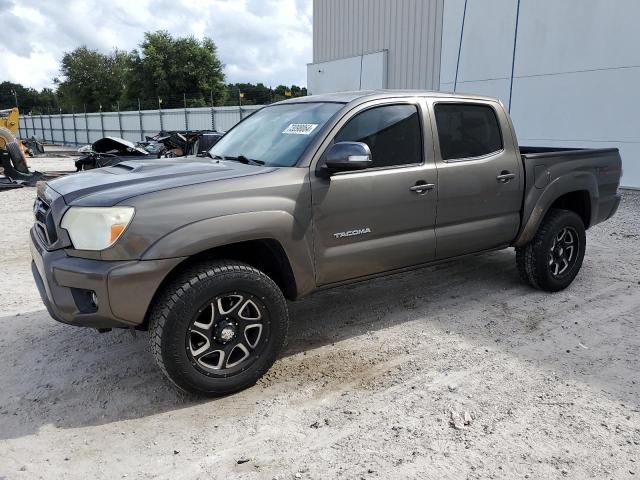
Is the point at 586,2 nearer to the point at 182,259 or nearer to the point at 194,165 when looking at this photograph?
the point at 194,165

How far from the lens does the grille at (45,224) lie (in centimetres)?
309

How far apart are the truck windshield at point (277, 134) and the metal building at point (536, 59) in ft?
30.0

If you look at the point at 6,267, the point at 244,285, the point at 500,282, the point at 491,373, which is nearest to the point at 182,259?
the point at 244,285

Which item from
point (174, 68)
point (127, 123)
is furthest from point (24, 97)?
point (127, 123)

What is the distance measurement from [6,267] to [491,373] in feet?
18.1

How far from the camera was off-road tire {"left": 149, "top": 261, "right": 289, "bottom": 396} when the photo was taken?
294 centimetres

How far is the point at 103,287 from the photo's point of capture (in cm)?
280

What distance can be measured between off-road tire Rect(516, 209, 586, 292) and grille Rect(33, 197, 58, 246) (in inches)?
154

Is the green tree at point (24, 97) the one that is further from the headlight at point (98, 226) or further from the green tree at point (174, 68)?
the headlight at point (98, 226)

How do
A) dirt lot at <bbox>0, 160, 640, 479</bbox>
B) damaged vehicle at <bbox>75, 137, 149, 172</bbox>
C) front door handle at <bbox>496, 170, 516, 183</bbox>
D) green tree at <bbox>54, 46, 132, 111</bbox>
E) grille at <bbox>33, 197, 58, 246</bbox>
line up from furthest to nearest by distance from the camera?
green tree at <bbox>54, 46, 132, 111</bbox> < damaged vehicle at <bbox>75, 137, 149, 172</bbox> < front door handle at <bbox>496, 170, 516, 183</bbox> < grille at <bbox>33, 197, 58, 246</bbox> < dirt lot at <bbox>0, 160, 640, 479</bbox>

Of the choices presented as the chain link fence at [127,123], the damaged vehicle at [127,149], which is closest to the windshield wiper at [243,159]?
the damaged vehicle at [127,149]

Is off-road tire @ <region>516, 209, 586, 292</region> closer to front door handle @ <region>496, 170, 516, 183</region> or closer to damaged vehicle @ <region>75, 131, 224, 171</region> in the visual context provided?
front door handle @ <region>496, 170, 516, 183</region>

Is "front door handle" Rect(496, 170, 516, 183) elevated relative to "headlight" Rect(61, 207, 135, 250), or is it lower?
elevated

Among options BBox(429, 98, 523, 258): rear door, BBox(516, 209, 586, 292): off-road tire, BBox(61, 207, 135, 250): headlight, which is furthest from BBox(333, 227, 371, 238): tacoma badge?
BBox(516, 209, 586, 292): off-road tire
